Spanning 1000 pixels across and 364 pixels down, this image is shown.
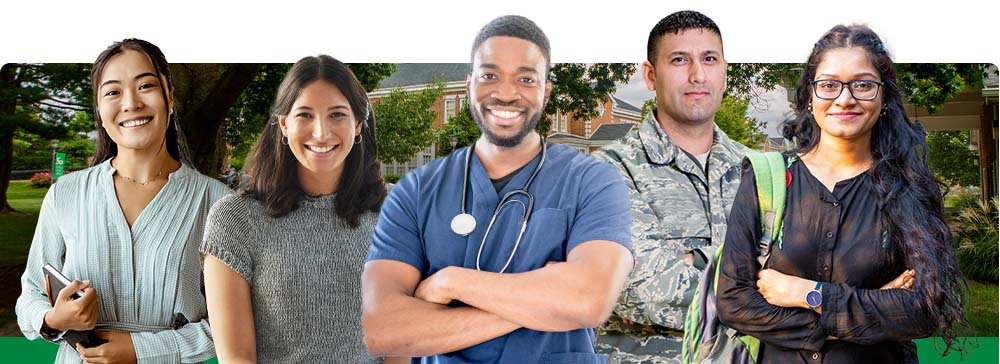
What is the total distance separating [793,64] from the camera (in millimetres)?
4758

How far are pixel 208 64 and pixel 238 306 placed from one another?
1.31 metres

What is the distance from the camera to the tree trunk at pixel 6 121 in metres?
5.48

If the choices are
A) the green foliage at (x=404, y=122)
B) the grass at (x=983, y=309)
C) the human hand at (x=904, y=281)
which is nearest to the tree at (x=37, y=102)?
the green foliage at (x=404, y=122)

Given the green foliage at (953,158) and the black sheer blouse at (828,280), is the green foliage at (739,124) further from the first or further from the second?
the green foliage at (953,158)

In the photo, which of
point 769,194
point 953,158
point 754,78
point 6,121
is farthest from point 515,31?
point 6,121

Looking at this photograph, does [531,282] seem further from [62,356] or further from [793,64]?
[62,356]

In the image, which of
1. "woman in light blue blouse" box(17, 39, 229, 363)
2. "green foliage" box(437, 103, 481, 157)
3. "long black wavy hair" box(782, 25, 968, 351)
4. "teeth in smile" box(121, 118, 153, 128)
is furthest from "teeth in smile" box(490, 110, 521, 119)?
"teeth in smile" box(121, 118, 153, 128)

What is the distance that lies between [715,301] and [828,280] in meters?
0.47

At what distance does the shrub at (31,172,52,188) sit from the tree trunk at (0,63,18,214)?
0.68 ft

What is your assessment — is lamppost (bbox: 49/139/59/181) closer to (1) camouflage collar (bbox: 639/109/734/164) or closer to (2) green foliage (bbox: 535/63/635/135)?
(2) green foliage (bbox: 535/63/635/135)

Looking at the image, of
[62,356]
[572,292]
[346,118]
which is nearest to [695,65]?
[572,292]

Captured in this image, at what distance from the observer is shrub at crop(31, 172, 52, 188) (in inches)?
211

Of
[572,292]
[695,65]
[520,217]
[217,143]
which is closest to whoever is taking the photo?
[572,292]

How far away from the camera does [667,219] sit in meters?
4.51
